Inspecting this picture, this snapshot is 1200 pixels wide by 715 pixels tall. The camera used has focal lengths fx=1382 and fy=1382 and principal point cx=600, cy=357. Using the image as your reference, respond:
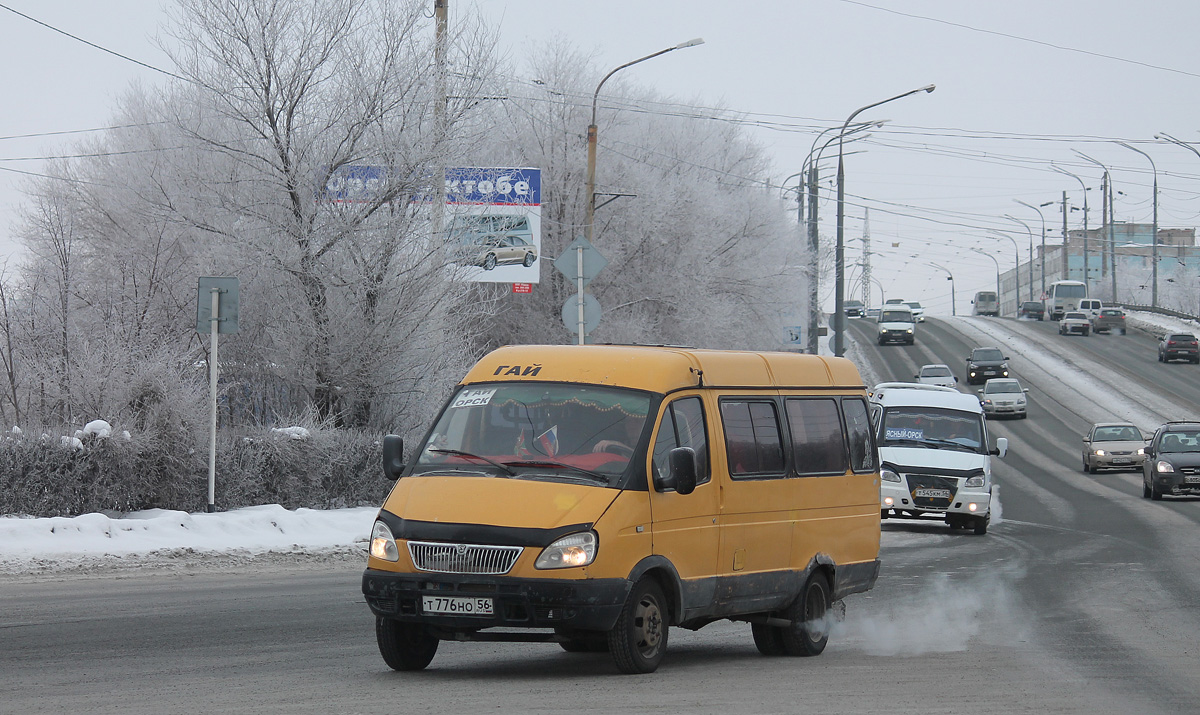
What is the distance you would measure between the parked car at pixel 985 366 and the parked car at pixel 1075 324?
23.9 metres

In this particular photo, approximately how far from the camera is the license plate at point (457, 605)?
7941 millimetres

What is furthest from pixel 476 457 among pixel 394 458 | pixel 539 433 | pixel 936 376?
pixel 936 376

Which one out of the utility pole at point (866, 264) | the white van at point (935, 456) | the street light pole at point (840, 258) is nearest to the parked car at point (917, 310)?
the utility pole at point (866, 264)

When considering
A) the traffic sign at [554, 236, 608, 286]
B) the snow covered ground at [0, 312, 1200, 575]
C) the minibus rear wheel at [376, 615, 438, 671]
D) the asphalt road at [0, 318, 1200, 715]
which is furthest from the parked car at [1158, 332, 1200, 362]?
the minibus rear wheel at [376, 615, 438, 671]

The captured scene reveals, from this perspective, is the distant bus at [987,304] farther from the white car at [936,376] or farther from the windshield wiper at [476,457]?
the windshield wiper at [476,457]

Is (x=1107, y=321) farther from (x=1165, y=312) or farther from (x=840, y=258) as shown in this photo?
(x=840, y=258)

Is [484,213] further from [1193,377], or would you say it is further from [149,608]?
[1193,377]

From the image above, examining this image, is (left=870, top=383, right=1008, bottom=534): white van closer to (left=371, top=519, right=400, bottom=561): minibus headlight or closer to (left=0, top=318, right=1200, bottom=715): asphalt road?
(left=0, top=318, right=1200, bottom=715): asphalt road

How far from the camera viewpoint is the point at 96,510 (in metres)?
17.1

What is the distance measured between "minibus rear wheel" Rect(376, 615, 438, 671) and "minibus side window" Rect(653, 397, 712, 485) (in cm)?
180

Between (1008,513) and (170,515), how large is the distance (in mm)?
18790

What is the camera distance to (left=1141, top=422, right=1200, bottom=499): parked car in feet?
101

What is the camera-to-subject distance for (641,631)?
846 centimetres

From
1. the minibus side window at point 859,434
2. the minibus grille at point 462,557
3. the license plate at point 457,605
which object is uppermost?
the minibus side window at point 859,434
